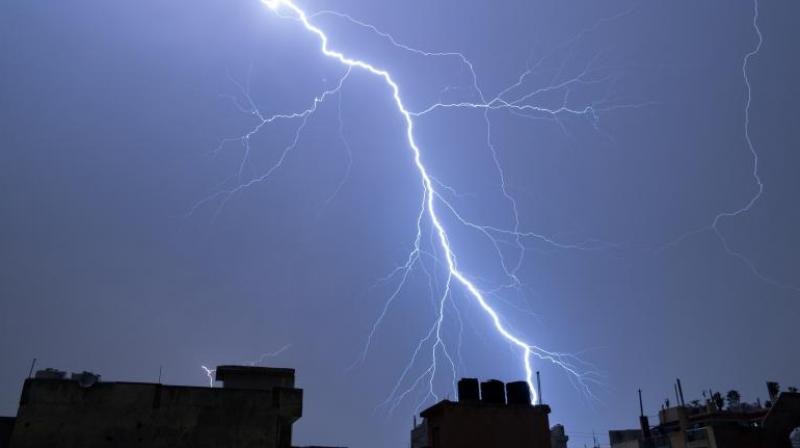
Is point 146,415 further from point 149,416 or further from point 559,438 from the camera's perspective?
point 559,438

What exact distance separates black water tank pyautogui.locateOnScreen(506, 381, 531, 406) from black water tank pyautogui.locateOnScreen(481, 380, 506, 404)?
0.20 metres

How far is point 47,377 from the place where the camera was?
1354 centimetres

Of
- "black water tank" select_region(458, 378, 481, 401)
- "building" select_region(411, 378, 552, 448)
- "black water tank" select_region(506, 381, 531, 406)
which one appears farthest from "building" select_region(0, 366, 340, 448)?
"black water tank" select_region(506, 381, 531, 406)

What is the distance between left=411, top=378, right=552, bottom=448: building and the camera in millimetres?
17281

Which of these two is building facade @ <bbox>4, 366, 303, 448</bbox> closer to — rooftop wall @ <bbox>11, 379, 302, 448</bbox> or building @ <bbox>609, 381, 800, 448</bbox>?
rooftop wall @ <bbox>11, 379, 302, 448</bbox>

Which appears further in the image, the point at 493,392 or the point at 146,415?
the point at 493,392

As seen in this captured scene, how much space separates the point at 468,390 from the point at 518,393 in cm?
169

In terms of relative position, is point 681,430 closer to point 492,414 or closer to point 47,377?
point 492,414

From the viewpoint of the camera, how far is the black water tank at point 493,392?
1825 cm

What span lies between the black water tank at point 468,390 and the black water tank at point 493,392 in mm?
214

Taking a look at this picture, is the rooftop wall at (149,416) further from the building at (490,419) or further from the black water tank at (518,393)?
the black water tank at (518,393)

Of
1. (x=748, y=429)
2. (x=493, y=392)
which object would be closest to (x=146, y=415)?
(x=493, y=392)

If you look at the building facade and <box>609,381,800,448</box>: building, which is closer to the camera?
the building facade

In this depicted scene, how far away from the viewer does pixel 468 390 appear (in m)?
18.5
